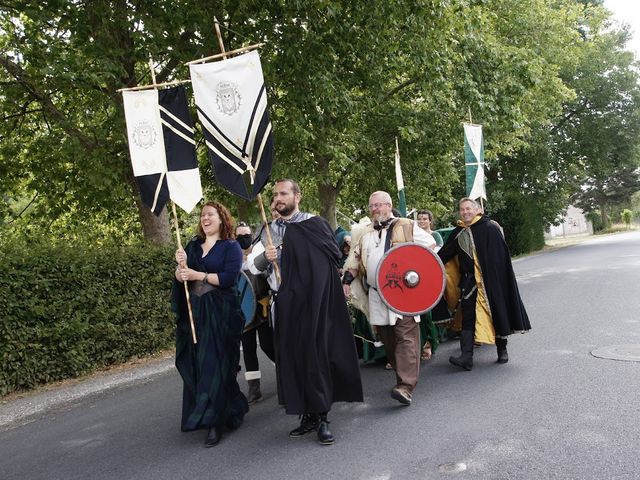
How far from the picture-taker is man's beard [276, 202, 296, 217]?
16.1 ft

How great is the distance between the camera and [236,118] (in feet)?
17.4

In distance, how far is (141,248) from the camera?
9.36 metres

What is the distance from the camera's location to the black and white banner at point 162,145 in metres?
5.34

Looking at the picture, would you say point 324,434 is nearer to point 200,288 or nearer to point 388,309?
point 388,309

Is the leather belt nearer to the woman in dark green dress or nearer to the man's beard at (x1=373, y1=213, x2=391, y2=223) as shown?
the woman in dark green dress

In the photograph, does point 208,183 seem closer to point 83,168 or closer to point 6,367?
point 83,168

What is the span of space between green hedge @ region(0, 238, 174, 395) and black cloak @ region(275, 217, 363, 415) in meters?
4.22

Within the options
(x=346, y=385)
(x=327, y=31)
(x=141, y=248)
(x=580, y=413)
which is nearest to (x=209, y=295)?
(x=346, y=385)

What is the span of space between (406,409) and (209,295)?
192cm

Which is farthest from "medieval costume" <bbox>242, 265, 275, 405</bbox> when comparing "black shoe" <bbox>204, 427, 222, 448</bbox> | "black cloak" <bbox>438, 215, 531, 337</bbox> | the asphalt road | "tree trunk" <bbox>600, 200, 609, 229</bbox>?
"tree trunk" <bbox>600, 200, 609, 229</bbox>

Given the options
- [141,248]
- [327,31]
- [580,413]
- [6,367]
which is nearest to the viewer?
[580,413]

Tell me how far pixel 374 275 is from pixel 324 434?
1.60 meters

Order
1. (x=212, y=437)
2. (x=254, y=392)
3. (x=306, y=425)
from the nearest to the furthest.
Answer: (x=212, y=437)
(x=306, y=425)
(x=254, y=392)

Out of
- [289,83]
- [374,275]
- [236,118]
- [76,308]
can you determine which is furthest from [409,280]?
[289,83]
